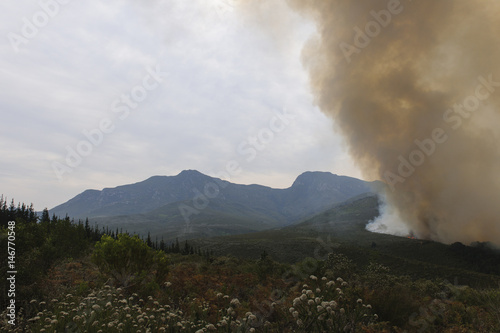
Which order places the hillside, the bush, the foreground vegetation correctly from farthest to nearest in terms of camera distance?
the hillside
the bush
the foreground vegetation

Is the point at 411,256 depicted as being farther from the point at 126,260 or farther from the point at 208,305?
the point at 208,305

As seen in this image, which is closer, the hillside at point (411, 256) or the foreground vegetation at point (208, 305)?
the foreground vegetation at point (208, 305)

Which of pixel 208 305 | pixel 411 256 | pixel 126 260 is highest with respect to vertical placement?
pixel 126 260

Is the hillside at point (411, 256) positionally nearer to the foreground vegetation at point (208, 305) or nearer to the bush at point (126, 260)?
the foreground vegetation at point (208, 305)

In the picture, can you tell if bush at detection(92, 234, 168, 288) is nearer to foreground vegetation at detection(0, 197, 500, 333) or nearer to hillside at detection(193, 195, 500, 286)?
foreground vegetation at detection(0, 197, 500, 333)

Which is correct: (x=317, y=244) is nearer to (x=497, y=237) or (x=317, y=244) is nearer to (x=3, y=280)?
(x=497, y=237)

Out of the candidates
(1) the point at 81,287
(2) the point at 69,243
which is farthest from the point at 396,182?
(1) the point at 81,287

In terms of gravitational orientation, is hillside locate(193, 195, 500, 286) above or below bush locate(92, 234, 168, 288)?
below

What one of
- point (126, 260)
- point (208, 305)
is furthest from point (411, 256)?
point (208, 305)

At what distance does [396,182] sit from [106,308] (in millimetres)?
91032

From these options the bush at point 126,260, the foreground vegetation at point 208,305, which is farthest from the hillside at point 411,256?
the bush at point 126,260

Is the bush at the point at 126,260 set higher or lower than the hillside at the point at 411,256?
higher

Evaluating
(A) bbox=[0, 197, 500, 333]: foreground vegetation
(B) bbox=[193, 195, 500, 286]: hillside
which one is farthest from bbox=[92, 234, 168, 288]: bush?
(B) bbox=[193, 195, 500, 286]: hillside

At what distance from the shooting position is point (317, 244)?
9112 cm
